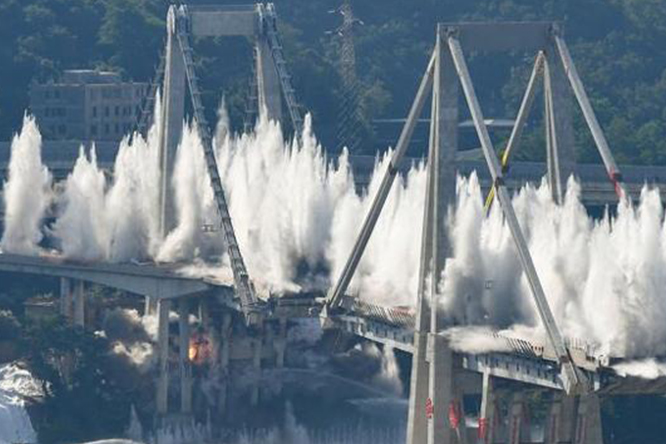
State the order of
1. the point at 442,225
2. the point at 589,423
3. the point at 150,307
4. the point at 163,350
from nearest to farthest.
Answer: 1. the point at 589,423
2. the point at 442,225
3. the point at 163,350
4. the point at 150,307

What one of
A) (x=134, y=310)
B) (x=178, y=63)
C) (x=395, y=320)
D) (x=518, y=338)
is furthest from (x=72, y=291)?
(x=518, y=338)

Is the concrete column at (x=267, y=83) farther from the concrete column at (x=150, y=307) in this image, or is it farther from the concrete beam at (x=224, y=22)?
the concrete column at (x=150, y=307)

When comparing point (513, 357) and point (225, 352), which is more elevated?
point (513, 357)

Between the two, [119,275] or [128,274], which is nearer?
[128,274]

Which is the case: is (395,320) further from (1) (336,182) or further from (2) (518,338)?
(1) (336,182)

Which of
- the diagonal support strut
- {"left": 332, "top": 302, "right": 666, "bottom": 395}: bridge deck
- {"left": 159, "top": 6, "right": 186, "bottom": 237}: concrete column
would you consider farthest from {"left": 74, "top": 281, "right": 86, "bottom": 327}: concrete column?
the diagonal support strut

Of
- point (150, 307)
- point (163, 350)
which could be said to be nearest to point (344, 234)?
point (163, 350)

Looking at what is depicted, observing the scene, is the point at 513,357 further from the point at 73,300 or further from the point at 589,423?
the point at 73,300
